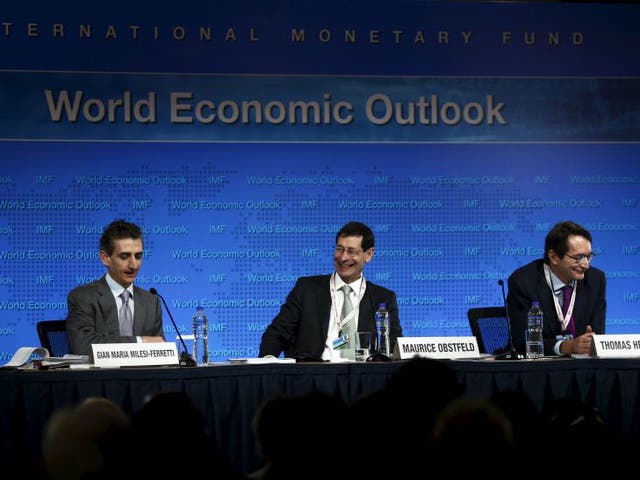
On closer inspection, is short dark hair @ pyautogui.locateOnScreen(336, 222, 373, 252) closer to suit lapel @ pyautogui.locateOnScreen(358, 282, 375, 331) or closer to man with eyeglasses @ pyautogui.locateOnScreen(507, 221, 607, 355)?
suit lapel @ pyautogui.locateOnScreen(358, 282, 375, 331)

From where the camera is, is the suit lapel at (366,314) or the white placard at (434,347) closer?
the white placard at (434,347)

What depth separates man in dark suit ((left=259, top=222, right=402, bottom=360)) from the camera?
17.6 ft

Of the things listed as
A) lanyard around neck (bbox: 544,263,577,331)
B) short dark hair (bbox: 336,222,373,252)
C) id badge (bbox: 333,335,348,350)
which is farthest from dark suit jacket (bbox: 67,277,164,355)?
lanyard around neck (bbox: 544,263,577,331)

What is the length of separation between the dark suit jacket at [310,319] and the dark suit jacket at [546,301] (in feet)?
2.14

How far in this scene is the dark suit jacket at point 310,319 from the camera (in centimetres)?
535

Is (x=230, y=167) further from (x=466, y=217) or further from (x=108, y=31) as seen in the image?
(x=466, y=217)

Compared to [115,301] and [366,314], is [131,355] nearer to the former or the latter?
[115,301]

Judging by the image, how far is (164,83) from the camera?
266 inches

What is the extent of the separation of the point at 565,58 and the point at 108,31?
3.20 metres

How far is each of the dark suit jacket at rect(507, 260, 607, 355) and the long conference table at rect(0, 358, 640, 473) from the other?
3.49 feet

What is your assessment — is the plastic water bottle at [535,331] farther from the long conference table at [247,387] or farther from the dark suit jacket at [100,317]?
the dark suit jacket at [100,317]

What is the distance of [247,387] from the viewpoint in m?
4.03

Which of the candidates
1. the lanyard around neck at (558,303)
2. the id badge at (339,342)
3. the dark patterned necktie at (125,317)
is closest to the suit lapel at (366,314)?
the id badge at (339,342)

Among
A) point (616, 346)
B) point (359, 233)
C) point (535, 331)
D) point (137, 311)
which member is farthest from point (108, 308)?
point (616, 346)
